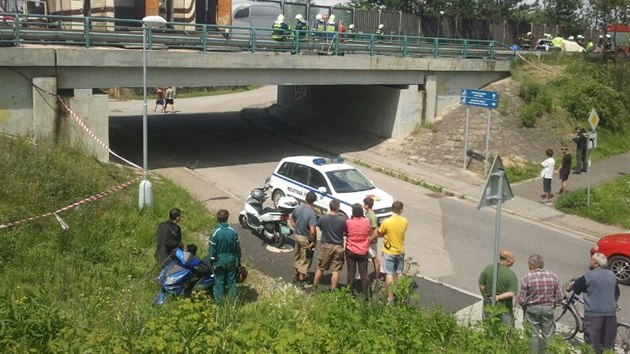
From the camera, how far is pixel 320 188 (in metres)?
16.2

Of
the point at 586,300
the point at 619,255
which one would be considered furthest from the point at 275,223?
the point at 619,255

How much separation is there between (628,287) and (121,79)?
14.5m

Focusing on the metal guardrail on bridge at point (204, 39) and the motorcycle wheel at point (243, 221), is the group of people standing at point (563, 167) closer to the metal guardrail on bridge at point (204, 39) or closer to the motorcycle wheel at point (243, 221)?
the metal guardrail on bridge at point (204, 39)

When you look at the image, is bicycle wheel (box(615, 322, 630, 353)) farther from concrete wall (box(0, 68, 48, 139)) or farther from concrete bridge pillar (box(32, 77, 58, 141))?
concrete wall (box(0, 68, 48, 139))

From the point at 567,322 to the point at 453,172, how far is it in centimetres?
1322

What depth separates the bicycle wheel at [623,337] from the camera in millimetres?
9289

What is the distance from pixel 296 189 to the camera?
1680 cm

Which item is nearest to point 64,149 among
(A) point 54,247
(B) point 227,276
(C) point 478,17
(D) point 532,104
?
(A) point 54,247

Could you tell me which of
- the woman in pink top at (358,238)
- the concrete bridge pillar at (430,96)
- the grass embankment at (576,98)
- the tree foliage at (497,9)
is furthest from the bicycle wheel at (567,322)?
the tree foliage at (497,9)

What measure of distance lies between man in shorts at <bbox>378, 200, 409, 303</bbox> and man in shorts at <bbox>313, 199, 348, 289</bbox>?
0.67m

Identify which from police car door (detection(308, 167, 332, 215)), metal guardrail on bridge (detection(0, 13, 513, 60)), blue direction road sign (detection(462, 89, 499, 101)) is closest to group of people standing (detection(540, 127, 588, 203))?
blue direction road sign (detection(462, 89, 499, 101))

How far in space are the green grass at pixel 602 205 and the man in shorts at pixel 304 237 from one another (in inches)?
410

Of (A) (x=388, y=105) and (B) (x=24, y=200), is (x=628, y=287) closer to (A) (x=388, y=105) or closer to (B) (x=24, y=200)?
(B) (x=24, y=200)

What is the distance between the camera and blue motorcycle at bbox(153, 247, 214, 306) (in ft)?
32.5
